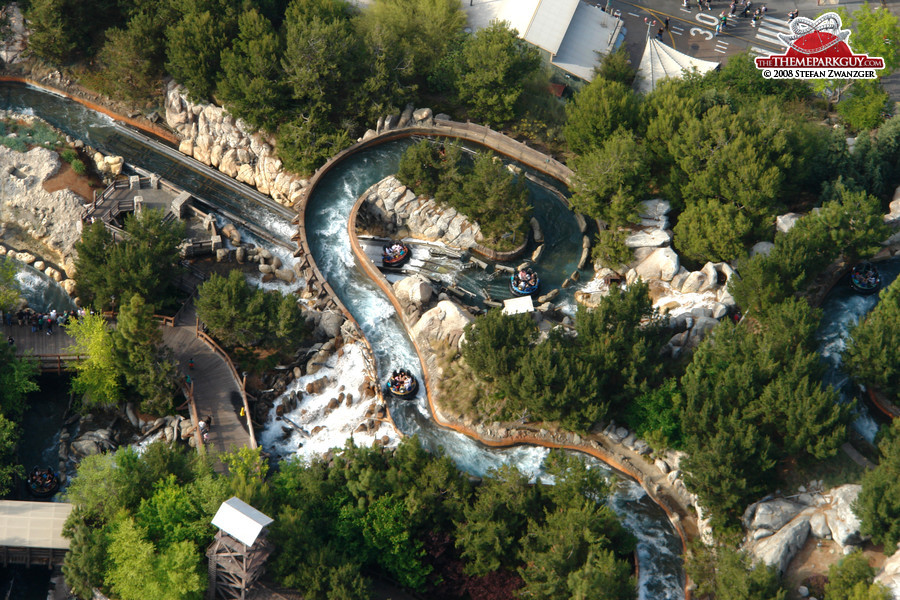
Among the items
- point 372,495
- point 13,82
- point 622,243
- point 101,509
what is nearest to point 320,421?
point 372,495

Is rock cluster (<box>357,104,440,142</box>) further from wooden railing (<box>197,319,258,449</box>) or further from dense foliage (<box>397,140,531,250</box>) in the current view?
wooden railing (<box>197,319,258,449</box>)

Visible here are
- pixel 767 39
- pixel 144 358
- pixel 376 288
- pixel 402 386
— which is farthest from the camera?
pixel 767 39

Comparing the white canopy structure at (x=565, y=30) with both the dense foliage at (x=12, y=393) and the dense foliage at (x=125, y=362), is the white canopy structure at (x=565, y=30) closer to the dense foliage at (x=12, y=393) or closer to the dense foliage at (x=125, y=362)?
the dense foliage at (x=125, y=362)

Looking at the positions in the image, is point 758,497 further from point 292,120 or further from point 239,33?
point 239,33

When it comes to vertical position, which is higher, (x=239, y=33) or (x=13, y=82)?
(x=239, y=33)

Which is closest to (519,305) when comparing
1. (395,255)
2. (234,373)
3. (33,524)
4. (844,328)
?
(395,255)

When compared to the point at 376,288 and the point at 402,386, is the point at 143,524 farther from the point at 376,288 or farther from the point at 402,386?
the point at 376,288

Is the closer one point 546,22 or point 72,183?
point 72,183
